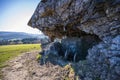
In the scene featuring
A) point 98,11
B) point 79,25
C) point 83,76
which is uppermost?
point 98,11

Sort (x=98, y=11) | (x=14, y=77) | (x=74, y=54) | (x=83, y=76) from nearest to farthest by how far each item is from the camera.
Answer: (x=83, y=76)
(x=98, y=11)
(x=14, y=77)
(x=74, y=54)

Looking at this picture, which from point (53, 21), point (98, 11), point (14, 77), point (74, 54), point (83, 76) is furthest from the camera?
point (53, 21)

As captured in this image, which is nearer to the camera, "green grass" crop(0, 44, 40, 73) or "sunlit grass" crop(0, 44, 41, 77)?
"sunlit grass" crop(0, 44, 41, 77)

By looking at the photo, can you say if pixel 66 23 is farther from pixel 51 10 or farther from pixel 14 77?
pixel 14 77

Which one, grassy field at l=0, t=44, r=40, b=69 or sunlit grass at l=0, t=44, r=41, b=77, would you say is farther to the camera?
grassy field at l=0, t=44, r=40, b=69

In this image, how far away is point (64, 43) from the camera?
113 feet

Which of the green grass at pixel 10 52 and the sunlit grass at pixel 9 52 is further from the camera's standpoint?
the green grass at pixel 10 52

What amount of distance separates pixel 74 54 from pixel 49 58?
557cm

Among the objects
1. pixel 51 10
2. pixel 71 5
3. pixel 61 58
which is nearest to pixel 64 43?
pixel 61 58

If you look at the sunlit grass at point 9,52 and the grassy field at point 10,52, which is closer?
the sunlit grass at point 9,52

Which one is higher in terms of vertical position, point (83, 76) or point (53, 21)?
point (53, 21)

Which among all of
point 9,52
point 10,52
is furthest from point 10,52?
point 9,52

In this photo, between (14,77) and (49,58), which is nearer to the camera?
(14,77)

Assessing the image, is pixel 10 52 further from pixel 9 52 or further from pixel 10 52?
pixel 9 52
